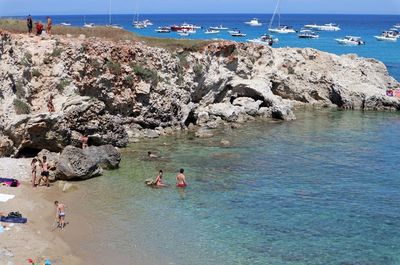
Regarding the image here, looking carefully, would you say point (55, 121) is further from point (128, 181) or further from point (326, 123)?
point (326, 123)

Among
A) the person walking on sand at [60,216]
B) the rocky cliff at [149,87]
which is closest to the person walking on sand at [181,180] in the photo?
the person walking on sand at [60,216]

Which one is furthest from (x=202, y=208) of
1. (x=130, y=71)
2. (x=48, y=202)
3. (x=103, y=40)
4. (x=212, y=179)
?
(x=103, y=40)

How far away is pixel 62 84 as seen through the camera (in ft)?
Result: 118

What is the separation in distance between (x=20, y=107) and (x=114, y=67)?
974 centimetres

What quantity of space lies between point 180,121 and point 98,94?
8115 millimetres

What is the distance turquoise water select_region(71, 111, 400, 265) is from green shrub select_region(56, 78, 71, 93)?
634 centimetres

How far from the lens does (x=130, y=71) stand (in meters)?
41.5

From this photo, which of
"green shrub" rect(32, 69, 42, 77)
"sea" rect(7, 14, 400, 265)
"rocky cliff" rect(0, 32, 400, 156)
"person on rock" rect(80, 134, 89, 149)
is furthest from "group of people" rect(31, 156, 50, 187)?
"green shrub" rect(32, 69, 42, 77)

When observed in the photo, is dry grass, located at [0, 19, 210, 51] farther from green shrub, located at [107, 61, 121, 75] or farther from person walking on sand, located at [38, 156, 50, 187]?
person walking on sand, located at [38, 156, 50, 187]

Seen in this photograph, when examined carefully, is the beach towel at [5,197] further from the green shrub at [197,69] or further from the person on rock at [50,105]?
the green shrub at [197,69]

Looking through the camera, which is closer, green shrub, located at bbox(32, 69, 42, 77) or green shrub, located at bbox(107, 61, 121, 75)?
green shrub, located at bbox(32, 69, 42, 77)

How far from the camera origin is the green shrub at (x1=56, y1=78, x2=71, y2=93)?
117ft

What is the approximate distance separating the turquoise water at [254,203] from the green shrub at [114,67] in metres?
6.48

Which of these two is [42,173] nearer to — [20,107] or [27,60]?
[20,107]
